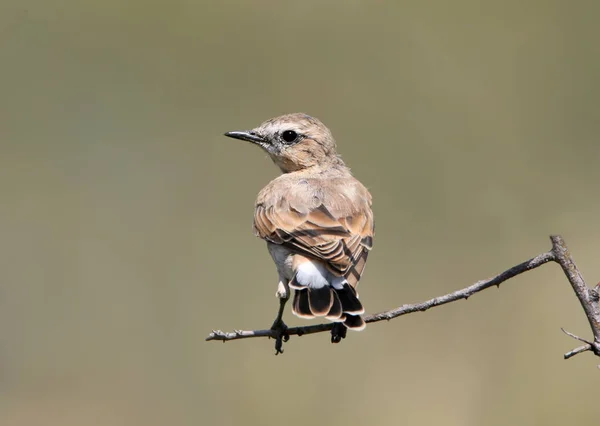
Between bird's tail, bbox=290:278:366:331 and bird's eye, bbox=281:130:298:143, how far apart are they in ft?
6.96

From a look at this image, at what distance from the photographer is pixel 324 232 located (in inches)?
223

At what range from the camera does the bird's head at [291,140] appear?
7.10m

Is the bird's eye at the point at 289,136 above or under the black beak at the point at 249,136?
under

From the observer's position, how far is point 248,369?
7.96 m

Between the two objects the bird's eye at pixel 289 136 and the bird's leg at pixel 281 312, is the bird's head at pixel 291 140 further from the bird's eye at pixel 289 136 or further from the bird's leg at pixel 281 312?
the bird's leg at pixel 281 312

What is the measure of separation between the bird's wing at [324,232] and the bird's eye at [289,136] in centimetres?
100

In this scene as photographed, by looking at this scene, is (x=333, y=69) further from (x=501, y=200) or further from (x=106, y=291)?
(x=106, y=291)

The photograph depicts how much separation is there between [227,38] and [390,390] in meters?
6.99

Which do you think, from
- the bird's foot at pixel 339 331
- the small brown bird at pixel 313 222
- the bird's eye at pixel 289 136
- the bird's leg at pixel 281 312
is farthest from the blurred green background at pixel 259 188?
the bird's foot at pixel 339 331

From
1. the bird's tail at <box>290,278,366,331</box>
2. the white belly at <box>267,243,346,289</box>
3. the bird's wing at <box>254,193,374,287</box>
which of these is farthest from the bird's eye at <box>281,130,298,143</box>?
the bird's tail at <box>290,278,366,331</box>

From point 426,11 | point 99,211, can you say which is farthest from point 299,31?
point 99,211

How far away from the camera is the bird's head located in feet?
23.3

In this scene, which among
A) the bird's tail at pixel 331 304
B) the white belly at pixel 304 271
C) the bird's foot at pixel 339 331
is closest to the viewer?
the bird's tail at pixel 331 304

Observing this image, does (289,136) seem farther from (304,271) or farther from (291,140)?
(304,271)
